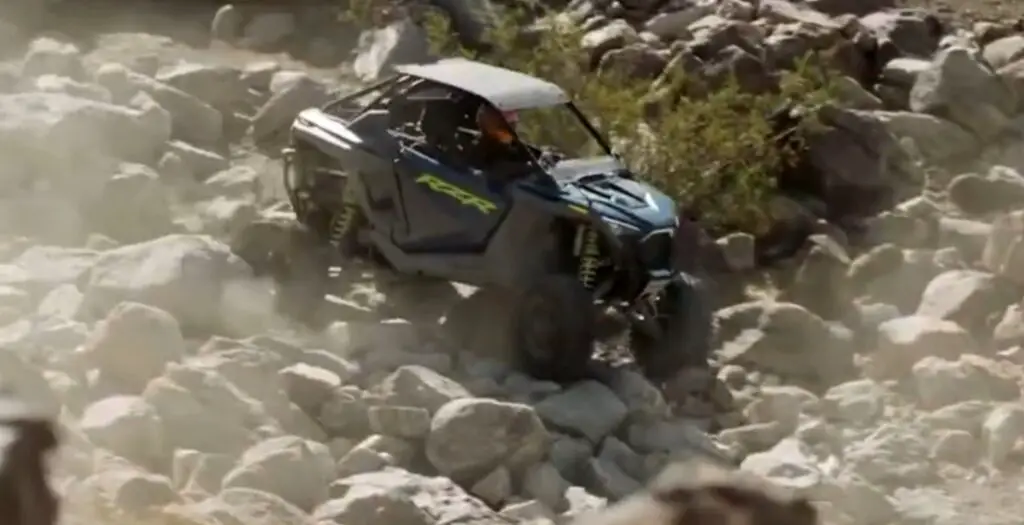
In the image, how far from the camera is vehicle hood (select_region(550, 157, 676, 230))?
4.57 m

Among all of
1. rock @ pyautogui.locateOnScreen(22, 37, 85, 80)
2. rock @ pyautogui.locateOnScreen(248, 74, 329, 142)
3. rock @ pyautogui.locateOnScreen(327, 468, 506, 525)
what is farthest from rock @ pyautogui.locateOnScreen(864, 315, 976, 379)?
rock @ pyautogui.locateOnScreen(22, 37, 85, 80)

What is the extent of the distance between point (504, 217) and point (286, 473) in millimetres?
1377

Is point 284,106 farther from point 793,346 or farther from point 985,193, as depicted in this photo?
point 985,193

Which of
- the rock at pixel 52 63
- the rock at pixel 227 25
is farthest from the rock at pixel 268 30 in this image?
the rock at pixel 52 63

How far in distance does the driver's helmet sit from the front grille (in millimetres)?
588

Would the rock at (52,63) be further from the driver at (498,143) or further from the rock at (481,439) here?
the rock at (481,439)

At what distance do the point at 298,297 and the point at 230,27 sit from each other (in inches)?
132

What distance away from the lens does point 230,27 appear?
7938 mm

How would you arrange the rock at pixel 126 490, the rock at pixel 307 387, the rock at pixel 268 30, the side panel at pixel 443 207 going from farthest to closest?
the rock at pixel 268 30, the side panel at pixel 443 207, the rock at pixel 307 387, the rock at pixel 126 490

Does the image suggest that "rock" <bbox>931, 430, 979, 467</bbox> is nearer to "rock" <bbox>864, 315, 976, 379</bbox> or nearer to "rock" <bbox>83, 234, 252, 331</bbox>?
"rock" <bbox>864, 315, 976, 379</bbox>

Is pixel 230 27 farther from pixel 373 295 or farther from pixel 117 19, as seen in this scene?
pixel 373 295

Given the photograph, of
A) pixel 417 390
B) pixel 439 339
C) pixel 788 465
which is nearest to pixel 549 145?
pixel 439 339

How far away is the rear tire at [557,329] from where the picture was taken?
4.48 meters

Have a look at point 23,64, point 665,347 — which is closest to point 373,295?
point 665,347
